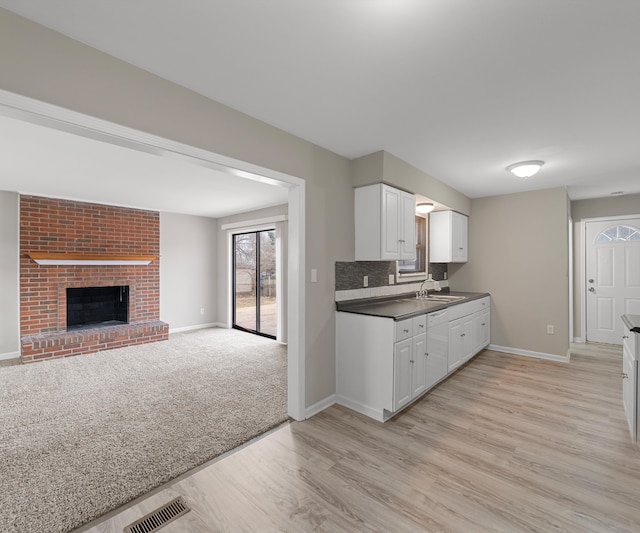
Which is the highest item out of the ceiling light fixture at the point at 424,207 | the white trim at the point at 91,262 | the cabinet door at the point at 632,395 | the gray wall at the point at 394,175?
the gray wall at the point at 394,175

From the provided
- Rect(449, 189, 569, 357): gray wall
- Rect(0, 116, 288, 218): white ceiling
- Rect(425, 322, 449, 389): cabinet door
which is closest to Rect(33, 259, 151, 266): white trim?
Rect(0, 116, 288, 218): white ceiling

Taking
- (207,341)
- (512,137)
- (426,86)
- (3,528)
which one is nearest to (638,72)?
(512,137)

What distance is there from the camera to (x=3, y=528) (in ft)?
5.18

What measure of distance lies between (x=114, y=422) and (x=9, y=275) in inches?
136

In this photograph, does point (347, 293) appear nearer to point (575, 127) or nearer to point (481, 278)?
point (575, 127)

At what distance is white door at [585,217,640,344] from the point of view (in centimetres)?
490

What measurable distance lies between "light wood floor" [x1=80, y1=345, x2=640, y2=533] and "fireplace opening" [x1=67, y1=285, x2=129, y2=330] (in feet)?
Result: 15.1

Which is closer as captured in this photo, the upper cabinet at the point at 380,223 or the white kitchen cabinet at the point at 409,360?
the white kitchen cabinet at the point at 409,360

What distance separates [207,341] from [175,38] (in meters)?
4.82

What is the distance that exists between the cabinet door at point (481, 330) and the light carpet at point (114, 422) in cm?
264

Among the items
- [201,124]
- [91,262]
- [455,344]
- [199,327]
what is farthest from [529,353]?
[91,262]

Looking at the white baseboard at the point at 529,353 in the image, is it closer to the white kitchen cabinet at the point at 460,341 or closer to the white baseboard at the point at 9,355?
the white kitchen cabinet at the point at 460,341

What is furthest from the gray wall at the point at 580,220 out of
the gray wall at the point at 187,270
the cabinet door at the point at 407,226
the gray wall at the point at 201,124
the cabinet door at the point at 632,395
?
the gray wall at the point at 187,270

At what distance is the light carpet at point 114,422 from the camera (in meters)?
1.82
